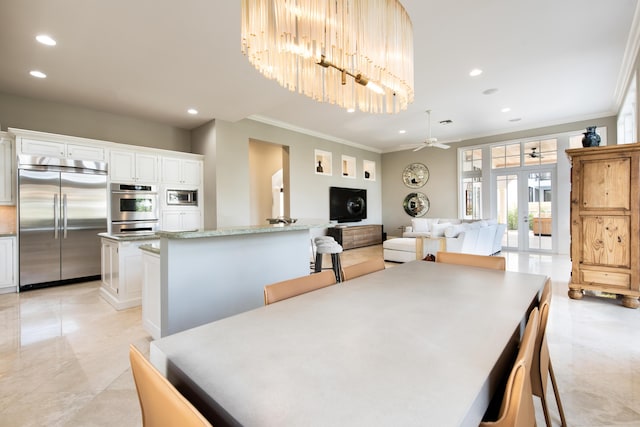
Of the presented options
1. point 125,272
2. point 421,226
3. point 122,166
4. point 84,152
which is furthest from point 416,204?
point 84,152

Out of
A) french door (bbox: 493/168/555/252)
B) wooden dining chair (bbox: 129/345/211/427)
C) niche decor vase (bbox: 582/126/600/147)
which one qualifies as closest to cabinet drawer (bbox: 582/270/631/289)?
niche decor vase (bbox: 582/126/600/147)

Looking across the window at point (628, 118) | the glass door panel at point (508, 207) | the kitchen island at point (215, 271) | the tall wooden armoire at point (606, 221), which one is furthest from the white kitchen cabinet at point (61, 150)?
the glass door panel at point (508, 207)

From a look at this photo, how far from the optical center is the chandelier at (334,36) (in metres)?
1.22

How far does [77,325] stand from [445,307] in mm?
3415

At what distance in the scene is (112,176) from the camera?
4.79m

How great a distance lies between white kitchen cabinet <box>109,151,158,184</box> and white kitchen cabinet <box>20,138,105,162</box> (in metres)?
0.21

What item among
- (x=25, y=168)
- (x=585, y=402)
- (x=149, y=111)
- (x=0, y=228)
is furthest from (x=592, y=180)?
(x=0, y=228)

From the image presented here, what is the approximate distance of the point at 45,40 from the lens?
3002 mm

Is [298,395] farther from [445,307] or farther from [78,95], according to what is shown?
[78,95]

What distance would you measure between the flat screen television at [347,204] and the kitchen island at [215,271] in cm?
478

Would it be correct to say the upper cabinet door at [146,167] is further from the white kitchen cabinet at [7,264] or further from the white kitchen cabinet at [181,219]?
the white kitchen cabinet at [7,264]

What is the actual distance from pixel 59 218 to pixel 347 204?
610 cm

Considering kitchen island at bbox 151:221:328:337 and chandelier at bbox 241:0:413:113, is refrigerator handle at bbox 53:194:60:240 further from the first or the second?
chandelier at bbox 241:0:413:113

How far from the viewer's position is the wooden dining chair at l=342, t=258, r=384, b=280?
71.0 inches
